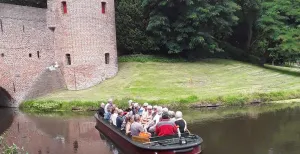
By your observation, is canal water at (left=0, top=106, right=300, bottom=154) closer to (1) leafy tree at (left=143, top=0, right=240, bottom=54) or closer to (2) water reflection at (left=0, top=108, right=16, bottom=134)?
(2) water reflection at (left=0, top=108, right=16, bottom=134)

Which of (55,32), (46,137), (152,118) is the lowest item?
(46,137)

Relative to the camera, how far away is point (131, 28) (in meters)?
32.3

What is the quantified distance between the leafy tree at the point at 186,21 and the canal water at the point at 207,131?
12.3 m

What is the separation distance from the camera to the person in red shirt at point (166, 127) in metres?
11.3

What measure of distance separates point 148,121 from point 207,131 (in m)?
2.87

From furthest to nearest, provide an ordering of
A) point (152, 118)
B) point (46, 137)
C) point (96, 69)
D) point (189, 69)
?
point (189, 69), point (96, 69), point (46, 137), point (152, 118)

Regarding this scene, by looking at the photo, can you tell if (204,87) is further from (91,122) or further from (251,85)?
(91,122)

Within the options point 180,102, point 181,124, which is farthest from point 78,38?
point 181,124

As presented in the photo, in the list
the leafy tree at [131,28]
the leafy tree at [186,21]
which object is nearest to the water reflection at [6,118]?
the leafy tree at [131,28]

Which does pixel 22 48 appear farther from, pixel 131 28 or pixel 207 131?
pixel 207 131

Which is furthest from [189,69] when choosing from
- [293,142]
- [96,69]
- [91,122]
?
[293,142]

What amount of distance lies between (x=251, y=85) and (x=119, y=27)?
42.1 feet

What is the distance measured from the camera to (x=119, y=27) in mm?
32031

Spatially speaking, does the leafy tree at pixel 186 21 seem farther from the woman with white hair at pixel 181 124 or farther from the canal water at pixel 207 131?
the woman with white hair at pixel 181 124
